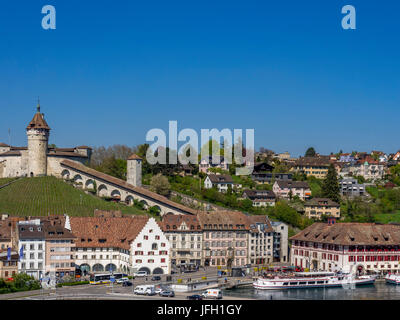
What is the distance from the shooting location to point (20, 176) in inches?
5822

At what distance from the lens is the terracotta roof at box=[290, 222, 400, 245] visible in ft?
330

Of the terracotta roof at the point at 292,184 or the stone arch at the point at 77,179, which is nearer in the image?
the stone arch at the point at 77,179

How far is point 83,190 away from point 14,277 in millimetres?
63554

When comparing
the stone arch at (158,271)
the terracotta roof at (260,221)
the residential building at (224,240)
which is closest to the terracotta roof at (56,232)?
the stone arch at (158,271)

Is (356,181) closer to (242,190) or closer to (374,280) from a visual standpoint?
(242,190)

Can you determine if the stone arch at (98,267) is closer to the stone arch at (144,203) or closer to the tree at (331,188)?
the stone arch at (144,203)

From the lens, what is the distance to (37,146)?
146m

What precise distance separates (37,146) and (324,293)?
81206 millimetres

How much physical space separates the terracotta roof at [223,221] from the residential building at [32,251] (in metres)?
29.1

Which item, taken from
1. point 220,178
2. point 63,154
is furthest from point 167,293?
point 220,178

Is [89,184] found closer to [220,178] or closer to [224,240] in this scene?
[220,178]

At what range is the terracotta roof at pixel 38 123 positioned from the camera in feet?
475

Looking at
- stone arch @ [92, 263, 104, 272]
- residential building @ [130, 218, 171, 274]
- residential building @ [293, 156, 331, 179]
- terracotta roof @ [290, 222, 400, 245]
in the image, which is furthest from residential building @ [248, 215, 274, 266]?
residential building @ [293, 156, 331, 179]

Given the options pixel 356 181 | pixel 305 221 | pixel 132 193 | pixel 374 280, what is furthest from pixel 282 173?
pixel 374 280
